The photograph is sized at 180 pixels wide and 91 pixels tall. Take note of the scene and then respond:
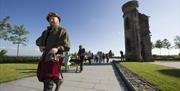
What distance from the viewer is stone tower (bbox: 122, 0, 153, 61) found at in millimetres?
38000

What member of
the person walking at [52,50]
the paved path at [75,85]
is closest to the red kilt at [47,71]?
the person walking at [52,50]

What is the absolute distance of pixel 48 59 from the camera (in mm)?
4422

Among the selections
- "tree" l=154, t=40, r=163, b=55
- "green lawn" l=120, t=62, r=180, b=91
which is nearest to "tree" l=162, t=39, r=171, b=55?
"tree" l=154, t=40, r=163, b=55

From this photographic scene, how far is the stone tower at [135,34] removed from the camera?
38000mm

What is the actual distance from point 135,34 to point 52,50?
3463 cm

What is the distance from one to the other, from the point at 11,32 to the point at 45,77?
5684 centimetres

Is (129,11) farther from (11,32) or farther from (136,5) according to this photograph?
(11,32)

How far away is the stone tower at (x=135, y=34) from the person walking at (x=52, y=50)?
3400cm

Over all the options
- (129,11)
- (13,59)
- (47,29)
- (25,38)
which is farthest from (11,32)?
(47,29)

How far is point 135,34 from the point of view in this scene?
37.9m

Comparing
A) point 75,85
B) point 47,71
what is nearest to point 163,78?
point 75,85

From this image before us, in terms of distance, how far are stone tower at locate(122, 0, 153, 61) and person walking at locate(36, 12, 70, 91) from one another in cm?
3400

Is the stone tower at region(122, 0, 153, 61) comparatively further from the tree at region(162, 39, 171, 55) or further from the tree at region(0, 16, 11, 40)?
the tree at region(162, 39, 171, 55)

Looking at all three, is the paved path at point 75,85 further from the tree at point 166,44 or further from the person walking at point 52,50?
the tree at point 166,44
